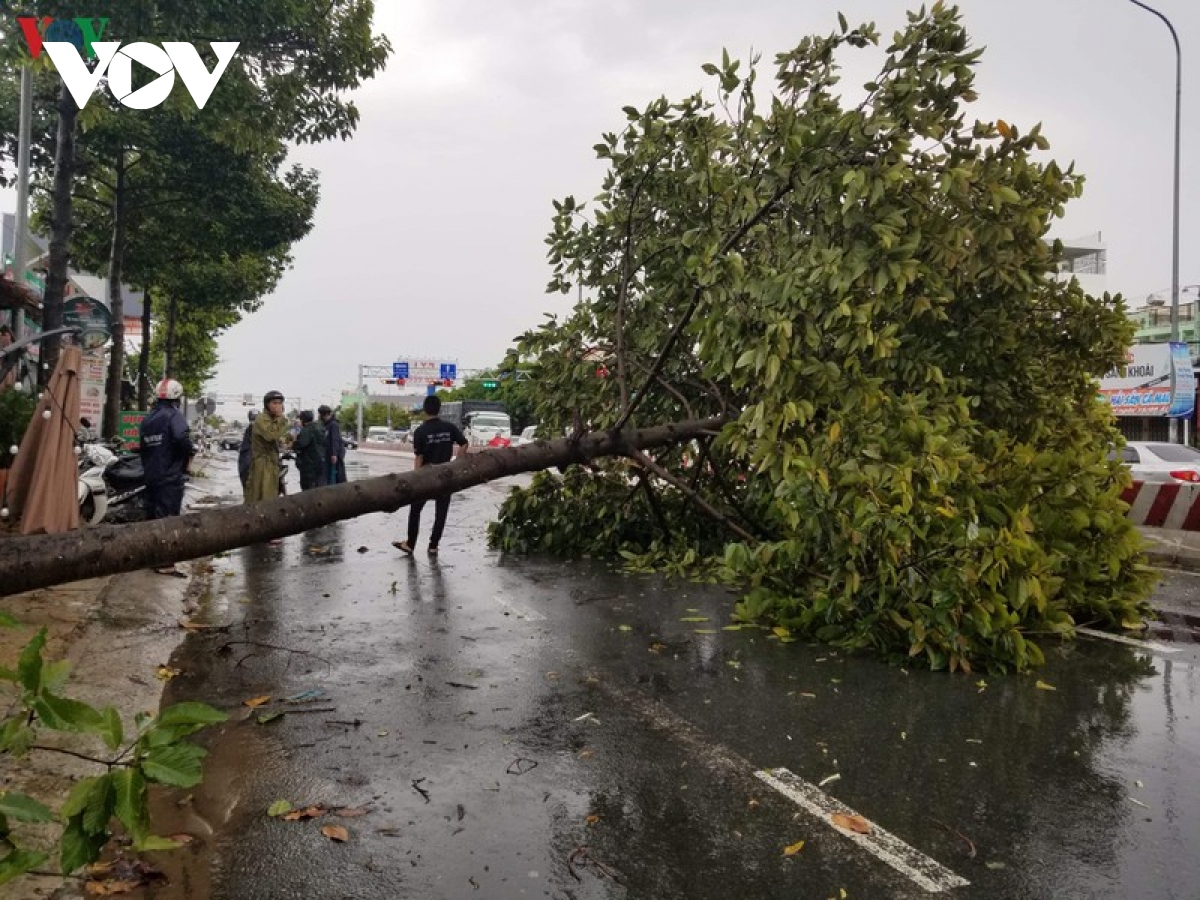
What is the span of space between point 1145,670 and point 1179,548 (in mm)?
7256

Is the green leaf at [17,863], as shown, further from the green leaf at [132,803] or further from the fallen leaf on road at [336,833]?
the fallen leaf on road at [336,833]

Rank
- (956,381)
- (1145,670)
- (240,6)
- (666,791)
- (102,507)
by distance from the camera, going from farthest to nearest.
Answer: (240,6)
(102,507)
(956,381)
(1145,670)
(666,791)

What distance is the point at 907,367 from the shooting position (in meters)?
7.24

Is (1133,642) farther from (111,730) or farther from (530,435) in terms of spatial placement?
(530,435)

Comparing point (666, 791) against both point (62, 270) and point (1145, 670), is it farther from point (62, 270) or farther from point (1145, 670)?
point (62, 270)

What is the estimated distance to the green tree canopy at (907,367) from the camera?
6.36 meters

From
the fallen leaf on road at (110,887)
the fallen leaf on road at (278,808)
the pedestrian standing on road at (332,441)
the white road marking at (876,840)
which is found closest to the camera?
the fallen leaf on road at (110,887)

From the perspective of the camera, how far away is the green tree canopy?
20.9ft

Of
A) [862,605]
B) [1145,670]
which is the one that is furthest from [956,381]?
[1145,670]

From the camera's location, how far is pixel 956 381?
736cm

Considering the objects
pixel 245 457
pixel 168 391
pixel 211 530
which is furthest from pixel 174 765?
pixel 245 457

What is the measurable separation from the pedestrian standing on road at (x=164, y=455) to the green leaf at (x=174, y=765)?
797 centimetres

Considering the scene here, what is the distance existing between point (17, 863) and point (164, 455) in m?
8.10

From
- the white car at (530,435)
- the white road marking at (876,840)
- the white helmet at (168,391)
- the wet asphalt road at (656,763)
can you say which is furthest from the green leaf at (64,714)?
the white helmet at (168,391)
